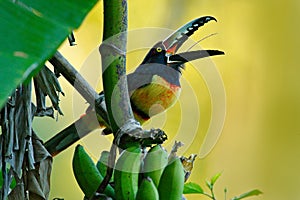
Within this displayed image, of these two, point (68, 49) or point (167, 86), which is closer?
point (167, 86)

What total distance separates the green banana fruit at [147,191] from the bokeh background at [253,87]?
57.6 inches

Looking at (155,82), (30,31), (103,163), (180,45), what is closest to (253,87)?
(155,82)

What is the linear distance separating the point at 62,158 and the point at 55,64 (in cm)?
92

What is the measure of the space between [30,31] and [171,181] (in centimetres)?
23

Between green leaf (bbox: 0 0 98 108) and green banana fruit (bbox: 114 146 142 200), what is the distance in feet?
0.54

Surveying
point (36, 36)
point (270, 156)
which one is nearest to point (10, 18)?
point (36, 36)

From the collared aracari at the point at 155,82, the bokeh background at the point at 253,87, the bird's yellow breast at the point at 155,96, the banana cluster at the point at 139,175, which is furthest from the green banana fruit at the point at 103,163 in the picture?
the bokeh background at the point at 253,87

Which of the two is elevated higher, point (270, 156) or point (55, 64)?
point (55, 64)

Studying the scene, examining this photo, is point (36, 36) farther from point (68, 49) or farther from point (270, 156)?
point (270, 156)

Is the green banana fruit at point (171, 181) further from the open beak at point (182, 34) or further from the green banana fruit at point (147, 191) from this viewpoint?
the open beak at point (182, 34)

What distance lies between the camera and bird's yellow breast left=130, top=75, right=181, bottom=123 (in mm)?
1192

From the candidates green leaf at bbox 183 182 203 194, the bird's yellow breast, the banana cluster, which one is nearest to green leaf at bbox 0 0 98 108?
the banana cluster

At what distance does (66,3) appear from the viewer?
0.36m

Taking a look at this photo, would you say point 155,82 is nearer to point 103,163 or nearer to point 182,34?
point 182,34
